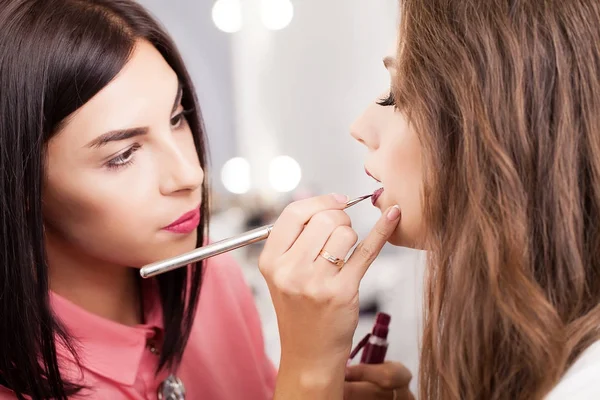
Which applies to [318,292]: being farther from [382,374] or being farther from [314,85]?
[314,85]

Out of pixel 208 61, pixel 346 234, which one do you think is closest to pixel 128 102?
pixel 346 234

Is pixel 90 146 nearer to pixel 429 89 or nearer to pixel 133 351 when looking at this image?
pixel 133 351

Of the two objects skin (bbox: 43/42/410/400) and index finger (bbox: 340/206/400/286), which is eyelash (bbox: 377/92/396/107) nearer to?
index finger (bbox: 340/206/400/286)

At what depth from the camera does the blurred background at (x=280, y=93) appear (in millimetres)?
1600

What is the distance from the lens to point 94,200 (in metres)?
0.70

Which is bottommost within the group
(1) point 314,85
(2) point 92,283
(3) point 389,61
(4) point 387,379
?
(4) point 387,379

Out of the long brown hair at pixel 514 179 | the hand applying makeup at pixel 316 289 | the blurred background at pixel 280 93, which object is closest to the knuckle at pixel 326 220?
the hand applying makeup at pixel 316 289

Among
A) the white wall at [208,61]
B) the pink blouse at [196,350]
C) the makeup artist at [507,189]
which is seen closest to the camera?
the makeup artist at [507,189]

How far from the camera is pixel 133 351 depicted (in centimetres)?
76

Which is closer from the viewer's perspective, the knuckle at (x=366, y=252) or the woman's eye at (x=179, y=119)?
the knuckle at (x=366, y=252)

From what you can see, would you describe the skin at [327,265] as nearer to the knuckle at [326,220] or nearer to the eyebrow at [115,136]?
the knuckle at [326,220]

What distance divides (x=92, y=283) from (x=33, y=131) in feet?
0.75

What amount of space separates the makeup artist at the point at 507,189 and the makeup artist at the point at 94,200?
0.73ft

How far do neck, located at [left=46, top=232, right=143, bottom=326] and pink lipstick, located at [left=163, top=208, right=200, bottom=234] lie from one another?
0.41ft
